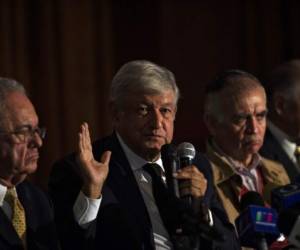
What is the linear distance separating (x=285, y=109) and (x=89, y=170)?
2.19m

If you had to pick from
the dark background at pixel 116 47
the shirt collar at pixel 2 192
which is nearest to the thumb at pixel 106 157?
the shirt collar at pixel 2 192

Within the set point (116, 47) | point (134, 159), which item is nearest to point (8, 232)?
point (134, 159)

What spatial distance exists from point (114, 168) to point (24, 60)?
7.08 ft

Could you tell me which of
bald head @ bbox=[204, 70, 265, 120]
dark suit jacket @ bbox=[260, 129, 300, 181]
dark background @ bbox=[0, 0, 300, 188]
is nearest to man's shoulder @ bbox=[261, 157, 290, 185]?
dark suit jacket @ bbox=[260, 129, 300, 181]

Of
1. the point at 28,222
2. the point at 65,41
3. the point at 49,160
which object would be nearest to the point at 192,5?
the point at 65,41

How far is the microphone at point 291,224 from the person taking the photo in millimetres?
2994

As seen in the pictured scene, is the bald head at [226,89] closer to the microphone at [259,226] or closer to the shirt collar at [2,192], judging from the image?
the shirt collar at [2,192]

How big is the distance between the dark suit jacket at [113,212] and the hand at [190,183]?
1.38 feet

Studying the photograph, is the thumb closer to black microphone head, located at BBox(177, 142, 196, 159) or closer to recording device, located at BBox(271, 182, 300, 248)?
black microphone head, located at BBox(177, 142, 196, 159)

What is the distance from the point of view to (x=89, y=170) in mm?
3451

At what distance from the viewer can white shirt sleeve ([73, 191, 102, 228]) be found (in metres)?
3.48

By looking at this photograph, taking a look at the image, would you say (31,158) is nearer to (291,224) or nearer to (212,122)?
(291,224)

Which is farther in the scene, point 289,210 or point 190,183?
point 190,183

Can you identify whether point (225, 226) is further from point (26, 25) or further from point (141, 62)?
point (26, 25)
